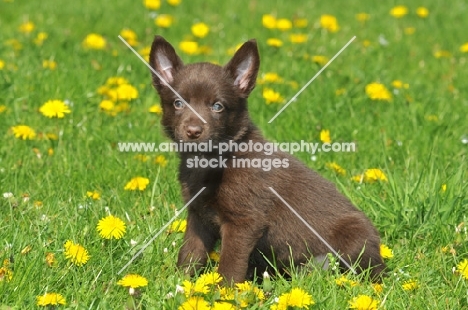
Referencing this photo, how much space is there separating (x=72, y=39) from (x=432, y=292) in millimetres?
4994

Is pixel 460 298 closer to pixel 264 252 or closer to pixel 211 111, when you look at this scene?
pixel 264 252

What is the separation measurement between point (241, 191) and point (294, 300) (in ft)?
2.77

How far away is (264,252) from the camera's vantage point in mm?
4215

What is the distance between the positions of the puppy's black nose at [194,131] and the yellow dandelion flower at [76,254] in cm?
81

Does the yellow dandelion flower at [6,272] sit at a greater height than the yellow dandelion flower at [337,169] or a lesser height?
lesser

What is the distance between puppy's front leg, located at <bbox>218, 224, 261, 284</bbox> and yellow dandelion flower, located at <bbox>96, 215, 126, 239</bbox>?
1.77 ft

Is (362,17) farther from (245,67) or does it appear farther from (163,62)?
(163,62)

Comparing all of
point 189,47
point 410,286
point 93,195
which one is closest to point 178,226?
point 93,195

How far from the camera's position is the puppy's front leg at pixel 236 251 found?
3875 mm

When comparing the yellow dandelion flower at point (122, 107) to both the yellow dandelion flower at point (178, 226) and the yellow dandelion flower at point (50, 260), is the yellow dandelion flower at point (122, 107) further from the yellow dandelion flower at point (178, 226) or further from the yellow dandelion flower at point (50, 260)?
the yellow dandelion flower at point (50, 260)

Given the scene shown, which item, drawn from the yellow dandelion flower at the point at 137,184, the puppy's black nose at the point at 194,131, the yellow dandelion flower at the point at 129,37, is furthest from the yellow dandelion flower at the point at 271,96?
the puppy's black nose at the point at 194,131

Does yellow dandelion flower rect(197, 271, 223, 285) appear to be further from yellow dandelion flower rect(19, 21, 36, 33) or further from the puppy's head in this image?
yellow dandelion flower rect(19, 21, 36, 33)

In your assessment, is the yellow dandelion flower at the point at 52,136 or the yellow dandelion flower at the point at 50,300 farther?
the yellow dandelion flower at the point at 52,136

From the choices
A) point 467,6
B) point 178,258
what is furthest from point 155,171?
point 467,6
